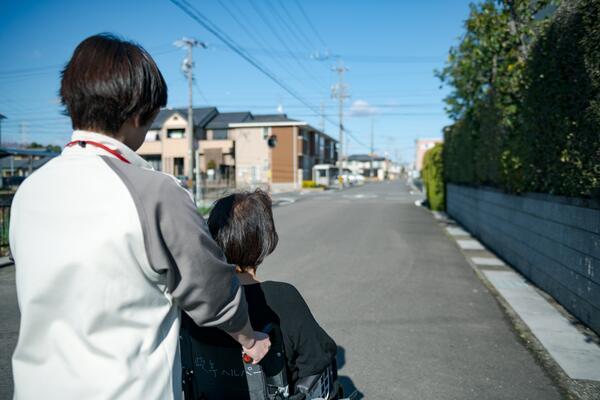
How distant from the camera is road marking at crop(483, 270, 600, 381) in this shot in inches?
142

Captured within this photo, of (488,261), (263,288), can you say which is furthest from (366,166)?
(263,288)

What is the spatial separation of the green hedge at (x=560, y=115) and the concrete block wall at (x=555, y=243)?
226 millimetres

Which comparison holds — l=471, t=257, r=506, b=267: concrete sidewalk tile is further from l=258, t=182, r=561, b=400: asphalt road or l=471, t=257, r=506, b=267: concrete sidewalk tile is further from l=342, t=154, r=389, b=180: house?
l=342, t=154, r=389, b=180: house

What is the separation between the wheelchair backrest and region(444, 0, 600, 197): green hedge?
3.87 metres

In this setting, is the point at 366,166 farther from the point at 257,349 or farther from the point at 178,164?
the point at 257,349

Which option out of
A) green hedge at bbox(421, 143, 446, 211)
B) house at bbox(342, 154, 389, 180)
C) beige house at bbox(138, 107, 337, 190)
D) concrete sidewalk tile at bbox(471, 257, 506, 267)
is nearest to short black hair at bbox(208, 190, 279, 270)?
concrete sidewalk tile at bbox(471, 257, 506, 267)

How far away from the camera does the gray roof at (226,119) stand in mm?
49969

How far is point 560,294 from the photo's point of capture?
211 inches

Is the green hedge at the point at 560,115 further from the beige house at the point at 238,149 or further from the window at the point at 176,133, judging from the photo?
the window at the point at 176,133

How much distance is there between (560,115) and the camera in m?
5.10

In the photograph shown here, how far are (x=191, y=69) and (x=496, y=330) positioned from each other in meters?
21.5

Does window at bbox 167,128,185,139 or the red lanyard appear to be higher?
window at bbox 167,128,185,139

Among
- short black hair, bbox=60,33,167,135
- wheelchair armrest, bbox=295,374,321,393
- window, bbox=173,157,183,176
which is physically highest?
window, bbox=173,157,183,176

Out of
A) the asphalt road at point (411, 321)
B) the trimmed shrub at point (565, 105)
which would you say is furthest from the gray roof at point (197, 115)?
the trimmed shrub at point (565, 105)
